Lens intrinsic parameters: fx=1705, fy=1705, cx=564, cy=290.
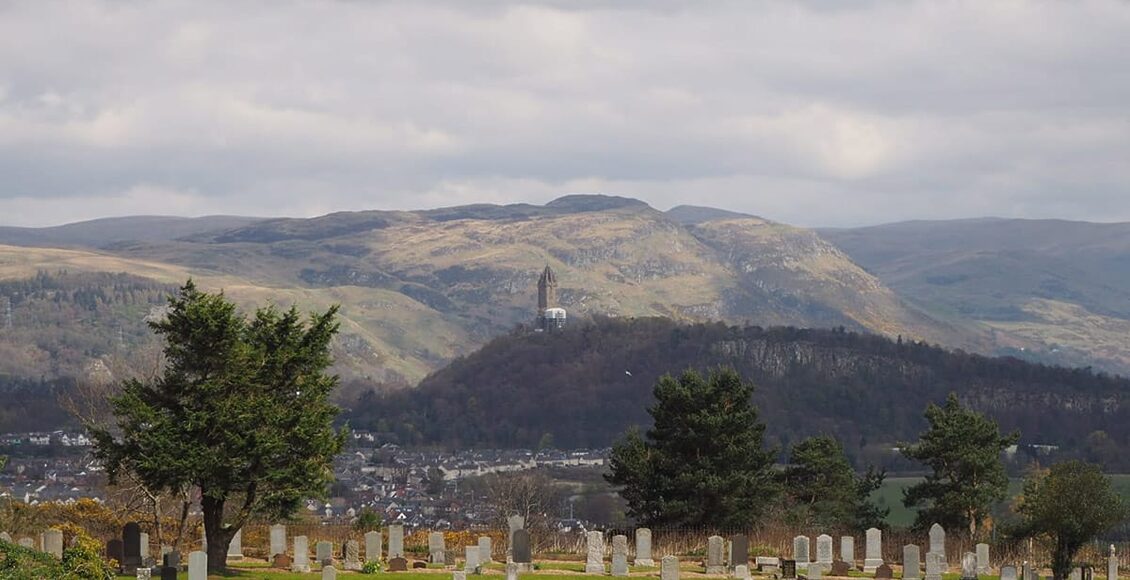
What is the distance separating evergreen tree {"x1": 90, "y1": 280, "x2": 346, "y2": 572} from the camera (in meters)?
45.5

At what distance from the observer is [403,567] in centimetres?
4875

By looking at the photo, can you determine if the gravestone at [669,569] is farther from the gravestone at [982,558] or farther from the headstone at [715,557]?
the gravestone at [982,558]

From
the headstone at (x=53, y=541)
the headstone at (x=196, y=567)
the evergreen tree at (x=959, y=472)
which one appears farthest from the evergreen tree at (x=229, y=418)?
the evergreen tree at (x=959, y=472)

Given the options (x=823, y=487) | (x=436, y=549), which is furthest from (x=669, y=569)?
Answer: (x=823, y=487)

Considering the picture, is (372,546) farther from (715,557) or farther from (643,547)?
(715,557)

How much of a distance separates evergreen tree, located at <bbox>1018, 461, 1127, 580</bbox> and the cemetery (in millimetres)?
804

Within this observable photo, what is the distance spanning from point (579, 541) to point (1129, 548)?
1982 centimetres

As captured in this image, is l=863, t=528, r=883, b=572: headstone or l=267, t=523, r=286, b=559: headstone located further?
l=863, t=528, r=883, b=572: headstone

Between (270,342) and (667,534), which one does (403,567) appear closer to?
(270,342)

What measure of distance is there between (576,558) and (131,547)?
15.0 meters

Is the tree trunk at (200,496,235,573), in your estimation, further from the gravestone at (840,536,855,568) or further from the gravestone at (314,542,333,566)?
the gravestone at (840,536,855,568)

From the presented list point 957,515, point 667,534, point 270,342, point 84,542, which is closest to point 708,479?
point 667,534

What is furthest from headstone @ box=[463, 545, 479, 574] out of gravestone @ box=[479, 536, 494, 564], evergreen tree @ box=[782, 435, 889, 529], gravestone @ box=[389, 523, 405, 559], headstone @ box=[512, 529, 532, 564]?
evergreen tree @ box=[782, 435, 889, 529]

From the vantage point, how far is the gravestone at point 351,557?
48406 millimetres
